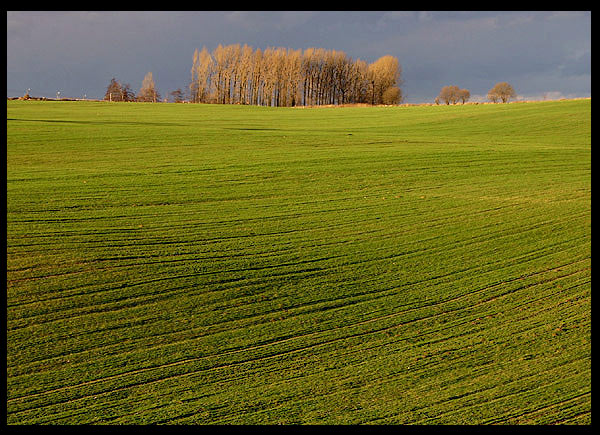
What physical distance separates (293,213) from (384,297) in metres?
4.24

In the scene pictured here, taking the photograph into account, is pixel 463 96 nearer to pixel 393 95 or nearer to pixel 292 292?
pixel 393 95

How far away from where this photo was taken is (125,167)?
16.3 metres

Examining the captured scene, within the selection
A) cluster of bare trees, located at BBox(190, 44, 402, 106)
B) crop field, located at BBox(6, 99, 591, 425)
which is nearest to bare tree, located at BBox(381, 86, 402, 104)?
cluster of bare trees, located at BBox(190, 44, 402, 106)

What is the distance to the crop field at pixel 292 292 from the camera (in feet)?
21.7

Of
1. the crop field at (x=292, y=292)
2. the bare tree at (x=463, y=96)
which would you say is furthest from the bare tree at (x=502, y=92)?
the crop field at (x=292, y=292)

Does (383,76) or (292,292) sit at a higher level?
(383,76)

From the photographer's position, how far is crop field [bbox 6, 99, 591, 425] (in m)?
6.61

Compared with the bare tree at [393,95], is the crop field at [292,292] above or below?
below

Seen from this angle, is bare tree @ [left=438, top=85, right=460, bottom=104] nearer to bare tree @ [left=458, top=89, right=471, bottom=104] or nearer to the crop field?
bare tree @ [left=458, top=89, right=471, bottom=104]

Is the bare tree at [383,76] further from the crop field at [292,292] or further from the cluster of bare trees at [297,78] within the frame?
the crop field at [292,292]

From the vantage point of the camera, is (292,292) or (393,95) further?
(393,95)

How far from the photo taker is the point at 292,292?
9039 mm

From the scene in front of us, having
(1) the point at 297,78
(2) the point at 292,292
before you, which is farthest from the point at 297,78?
(2) the point at 292,292

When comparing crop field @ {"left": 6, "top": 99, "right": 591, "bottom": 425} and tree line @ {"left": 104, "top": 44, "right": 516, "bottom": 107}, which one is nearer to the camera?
crop field @ {"left": 6, "top": 99, "right": 591, "bottom": 425}
